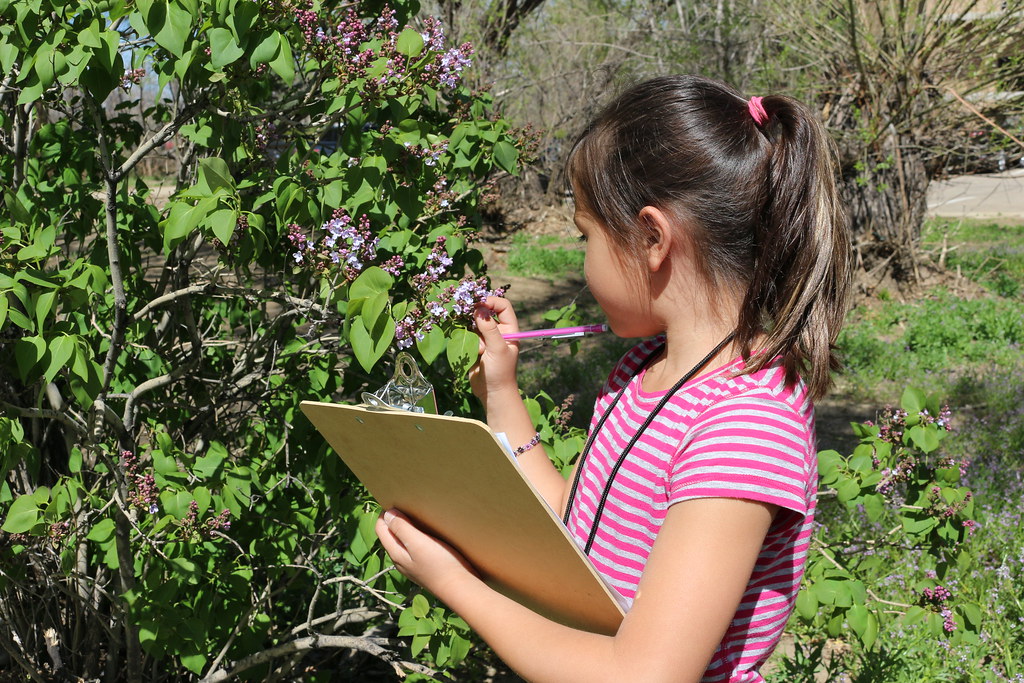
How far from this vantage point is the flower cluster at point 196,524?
1.70 meters

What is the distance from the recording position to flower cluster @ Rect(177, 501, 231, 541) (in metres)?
1.70

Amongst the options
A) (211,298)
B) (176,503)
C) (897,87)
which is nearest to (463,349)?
(176,503)

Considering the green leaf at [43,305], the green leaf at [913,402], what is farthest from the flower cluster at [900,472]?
the green leaf at [43,305]

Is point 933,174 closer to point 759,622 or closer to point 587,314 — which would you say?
point 587,314

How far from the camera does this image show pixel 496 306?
5.30ft

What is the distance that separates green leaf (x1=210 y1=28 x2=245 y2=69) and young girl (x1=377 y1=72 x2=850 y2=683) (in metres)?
0.60

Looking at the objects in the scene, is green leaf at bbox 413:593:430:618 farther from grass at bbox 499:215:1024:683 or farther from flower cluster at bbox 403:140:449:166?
flower cluster at bbox 403:140:449:166

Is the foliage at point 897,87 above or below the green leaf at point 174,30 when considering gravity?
below

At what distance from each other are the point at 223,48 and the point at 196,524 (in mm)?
852

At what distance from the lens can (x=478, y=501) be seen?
1.05 metres

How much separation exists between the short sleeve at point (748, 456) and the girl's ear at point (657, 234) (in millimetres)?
222

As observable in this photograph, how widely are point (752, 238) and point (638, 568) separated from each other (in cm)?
45

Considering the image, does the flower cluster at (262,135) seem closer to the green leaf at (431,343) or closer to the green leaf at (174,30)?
the green leaf at (174,30)

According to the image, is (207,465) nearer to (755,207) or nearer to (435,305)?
(435,305)
